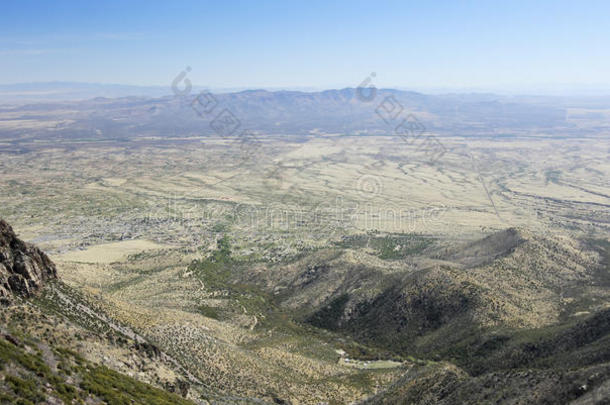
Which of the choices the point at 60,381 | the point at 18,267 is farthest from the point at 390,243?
the point at 60,381

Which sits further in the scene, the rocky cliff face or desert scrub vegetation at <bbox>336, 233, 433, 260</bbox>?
desert scrub vegetation at <bbox>336, 233, 433, 260</bbox>

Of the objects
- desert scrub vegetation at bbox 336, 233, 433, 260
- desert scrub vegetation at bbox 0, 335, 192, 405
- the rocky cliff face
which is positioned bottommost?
desert scrub vegetation at bbox 336, 233, 433, 260

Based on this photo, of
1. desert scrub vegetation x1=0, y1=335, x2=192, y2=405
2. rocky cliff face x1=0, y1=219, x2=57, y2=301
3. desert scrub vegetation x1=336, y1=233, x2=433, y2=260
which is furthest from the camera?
desert scrub vegetation x1=336, y1=233, x2=433, y2=260

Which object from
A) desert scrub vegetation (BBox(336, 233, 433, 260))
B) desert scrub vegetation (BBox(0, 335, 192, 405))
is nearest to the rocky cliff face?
desert scrub vegetation (BBox(0, 335, 192, 405))

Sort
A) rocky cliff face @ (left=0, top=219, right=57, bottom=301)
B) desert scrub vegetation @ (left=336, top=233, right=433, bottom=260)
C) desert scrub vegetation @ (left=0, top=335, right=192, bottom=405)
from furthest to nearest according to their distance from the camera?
desert scrub vegetation @ (left=336, top=233, right=433, bottom=260)
rocky cliff face @ (left=0, top=219, right=57, bottom=301)
desert scrub vegetation @ (left=0, top=335, right=192, bottom=405)

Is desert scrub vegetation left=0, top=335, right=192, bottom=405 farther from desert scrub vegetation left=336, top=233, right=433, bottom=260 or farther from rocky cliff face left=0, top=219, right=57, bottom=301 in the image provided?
desert scrub vegetation left=336, top=233, right=433, bottom=260

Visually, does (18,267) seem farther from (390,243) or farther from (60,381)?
(390,243)

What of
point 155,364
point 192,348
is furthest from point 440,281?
point 155,364

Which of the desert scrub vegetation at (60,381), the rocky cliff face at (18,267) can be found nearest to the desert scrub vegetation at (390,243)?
the rocky cliff face at (18,267)

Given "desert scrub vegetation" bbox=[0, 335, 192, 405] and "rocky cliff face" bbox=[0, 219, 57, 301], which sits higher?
"rocky cliff face" bbox=[0, 219, 57, 301]
